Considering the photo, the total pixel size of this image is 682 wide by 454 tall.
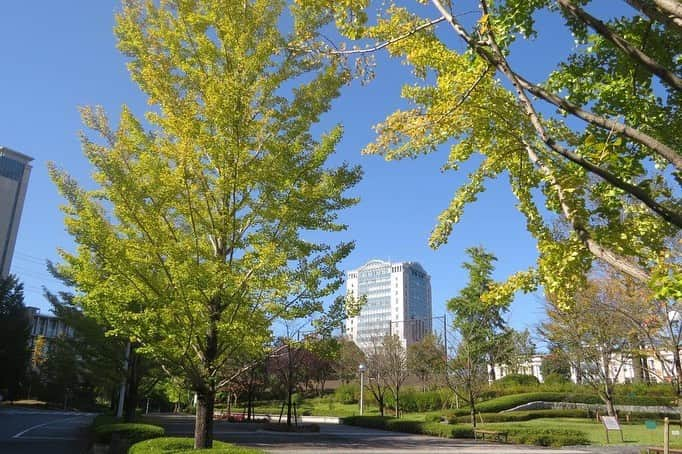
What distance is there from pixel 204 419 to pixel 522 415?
26.5m

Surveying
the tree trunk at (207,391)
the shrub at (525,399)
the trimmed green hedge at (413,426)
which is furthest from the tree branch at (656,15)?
the shrub at (525,399)

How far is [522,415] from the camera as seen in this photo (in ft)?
94.9

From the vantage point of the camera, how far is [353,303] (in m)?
7.46

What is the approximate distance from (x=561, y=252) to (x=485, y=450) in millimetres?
12901

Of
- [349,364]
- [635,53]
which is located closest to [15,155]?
[349,364]

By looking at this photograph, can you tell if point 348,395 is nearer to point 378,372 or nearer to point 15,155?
point 378,372

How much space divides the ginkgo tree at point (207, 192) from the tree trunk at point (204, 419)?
0.06 feet

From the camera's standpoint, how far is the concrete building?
7312cm

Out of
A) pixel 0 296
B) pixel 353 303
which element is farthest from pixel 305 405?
pixel 353 303

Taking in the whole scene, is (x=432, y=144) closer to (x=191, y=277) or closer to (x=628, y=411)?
(x=191, y=277)

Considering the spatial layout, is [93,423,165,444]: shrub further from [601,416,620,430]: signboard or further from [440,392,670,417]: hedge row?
[440,392,670,417]: hedge row

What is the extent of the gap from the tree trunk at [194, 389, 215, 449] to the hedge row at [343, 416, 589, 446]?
14429 mm

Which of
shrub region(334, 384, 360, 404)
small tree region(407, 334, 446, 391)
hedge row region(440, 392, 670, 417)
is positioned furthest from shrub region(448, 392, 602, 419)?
shrub region(334, 384, 360, 404)

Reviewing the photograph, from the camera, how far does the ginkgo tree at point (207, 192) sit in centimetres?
645
